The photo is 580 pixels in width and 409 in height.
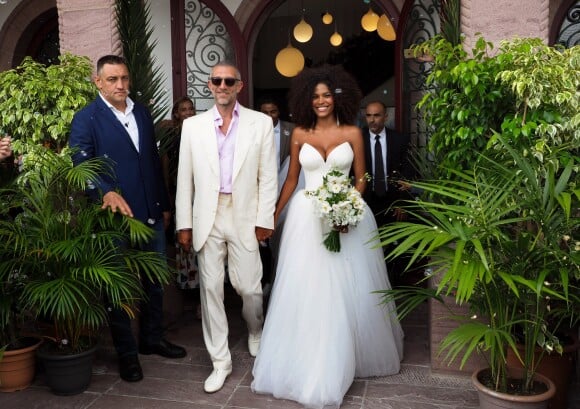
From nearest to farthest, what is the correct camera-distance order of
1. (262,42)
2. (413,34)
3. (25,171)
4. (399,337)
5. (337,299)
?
(337,299), (25,171), (399,337), (413,34), (262,42)

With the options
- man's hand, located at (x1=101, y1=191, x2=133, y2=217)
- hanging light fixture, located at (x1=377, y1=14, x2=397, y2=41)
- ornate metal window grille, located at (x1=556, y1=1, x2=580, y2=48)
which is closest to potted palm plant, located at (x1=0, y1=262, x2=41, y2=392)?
man's hand, located at (x1=101, y1=191, x2=133, y2=217)

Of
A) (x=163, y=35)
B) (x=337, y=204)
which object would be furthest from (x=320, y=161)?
(x=163, y=35)

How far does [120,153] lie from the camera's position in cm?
437

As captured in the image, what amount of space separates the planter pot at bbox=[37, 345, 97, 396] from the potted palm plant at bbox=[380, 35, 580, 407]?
2.28 m

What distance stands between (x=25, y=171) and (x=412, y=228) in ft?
9.66

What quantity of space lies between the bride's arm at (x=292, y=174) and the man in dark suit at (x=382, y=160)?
1.47m

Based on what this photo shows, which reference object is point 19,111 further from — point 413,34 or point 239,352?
point 413,34

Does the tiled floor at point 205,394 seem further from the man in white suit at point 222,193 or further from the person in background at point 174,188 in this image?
the person in background at point 174,188

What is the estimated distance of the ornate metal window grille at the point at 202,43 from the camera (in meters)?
6.94

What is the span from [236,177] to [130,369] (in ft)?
5.40

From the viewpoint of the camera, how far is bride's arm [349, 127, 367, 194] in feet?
14.7

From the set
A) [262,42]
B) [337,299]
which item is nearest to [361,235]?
[337,299]

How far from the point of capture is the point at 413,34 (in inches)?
249

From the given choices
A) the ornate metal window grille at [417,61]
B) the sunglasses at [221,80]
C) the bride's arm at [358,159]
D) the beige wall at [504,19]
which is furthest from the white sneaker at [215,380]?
the ornate metal window grille at [417,61]
